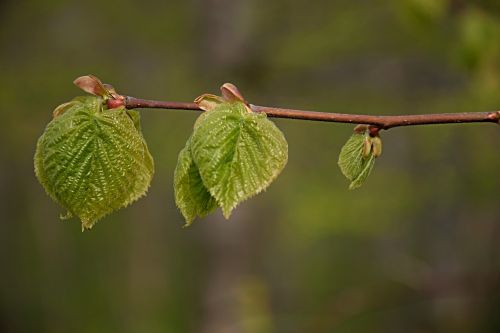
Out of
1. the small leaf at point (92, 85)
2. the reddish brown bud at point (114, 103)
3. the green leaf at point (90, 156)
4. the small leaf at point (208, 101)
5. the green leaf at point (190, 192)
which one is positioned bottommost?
the green leaf at point (190, 192)

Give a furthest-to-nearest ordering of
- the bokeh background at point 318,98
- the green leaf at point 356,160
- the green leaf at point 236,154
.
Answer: the bokeh background at point 318,98 < the green leaf at point 356,160 < the green leaf at point 236,154

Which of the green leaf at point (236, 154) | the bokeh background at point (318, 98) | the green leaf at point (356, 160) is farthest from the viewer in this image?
the bokeh background at point (318, 98)

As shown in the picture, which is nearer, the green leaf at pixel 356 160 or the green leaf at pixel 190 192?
the green leaf at pixel 190 192

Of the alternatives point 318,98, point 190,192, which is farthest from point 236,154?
point 318,98

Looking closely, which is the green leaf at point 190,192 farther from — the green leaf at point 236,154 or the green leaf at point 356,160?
the green leaf at point 356,160

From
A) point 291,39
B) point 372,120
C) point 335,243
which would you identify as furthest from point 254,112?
point 335,243

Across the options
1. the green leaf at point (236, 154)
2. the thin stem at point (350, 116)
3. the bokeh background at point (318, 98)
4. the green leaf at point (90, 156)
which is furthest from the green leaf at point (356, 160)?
the bokeh background at point (318, 98)

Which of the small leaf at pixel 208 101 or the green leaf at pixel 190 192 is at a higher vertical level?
the small leaf at pixel 208 101

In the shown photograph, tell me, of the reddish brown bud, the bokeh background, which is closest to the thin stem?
the reddish brown bud
